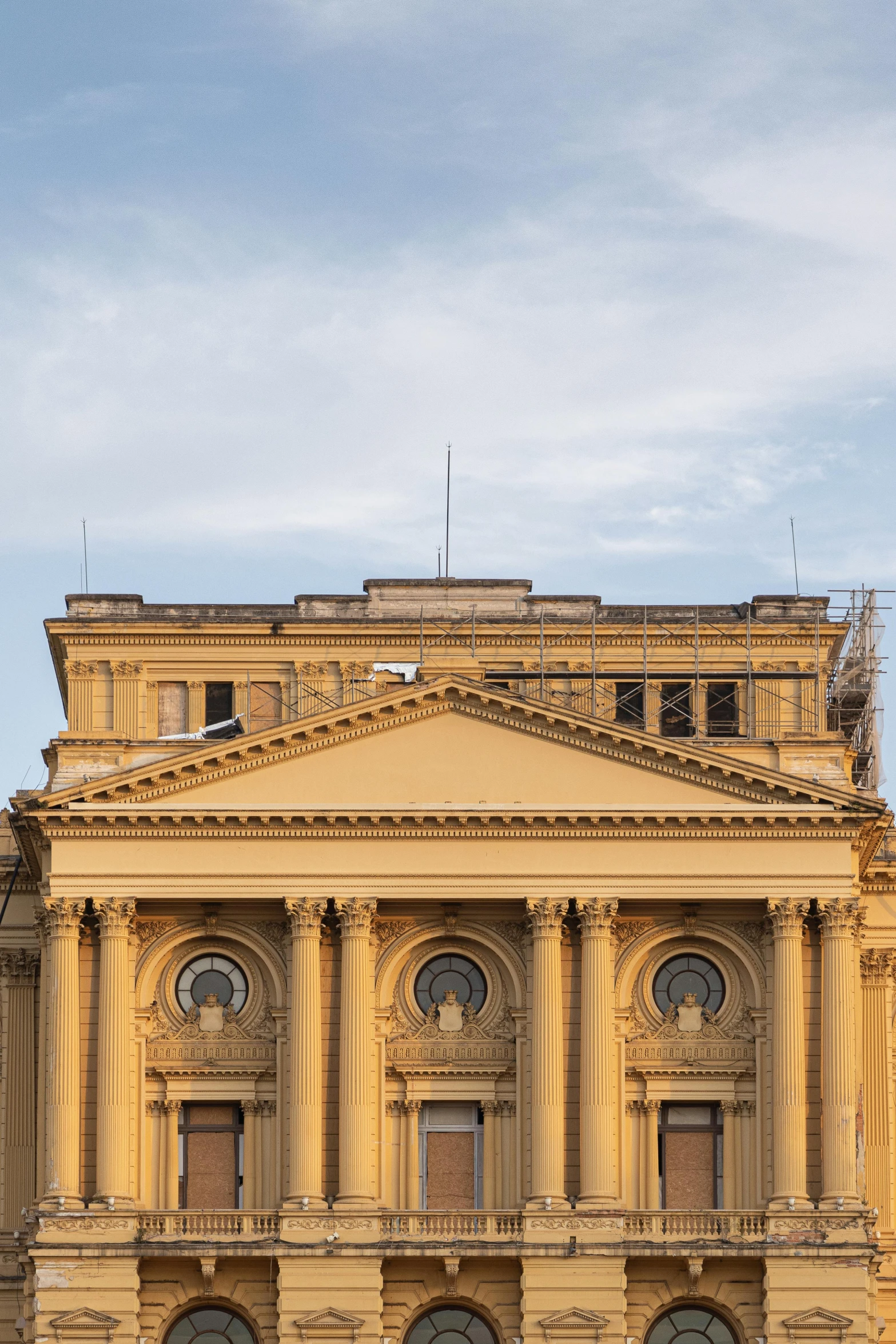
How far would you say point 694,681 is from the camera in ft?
271

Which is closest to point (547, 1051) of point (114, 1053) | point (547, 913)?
point (547, 913)

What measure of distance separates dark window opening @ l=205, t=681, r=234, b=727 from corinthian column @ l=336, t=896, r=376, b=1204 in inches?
525

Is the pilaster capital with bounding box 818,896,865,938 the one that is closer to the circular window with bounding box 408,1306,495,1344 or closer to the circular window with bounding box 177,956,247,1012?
the circular window with bounding box 408,1306,495,1344

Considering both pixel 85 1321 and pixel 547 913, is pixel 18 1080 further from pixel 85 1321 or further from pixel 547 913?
pixel 547 913

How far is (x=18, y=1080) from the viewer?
80.3 meters

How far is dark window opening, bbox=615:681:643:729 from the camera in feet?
278

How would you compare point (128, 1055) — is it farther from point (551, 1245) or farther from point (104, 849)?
point (551, 1245)

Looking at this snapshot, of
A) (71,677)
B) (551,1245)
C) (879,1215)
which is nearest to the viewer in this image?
(551,1245)

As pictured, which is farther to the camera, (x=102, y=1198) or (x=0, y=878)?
(x=0, y=878)

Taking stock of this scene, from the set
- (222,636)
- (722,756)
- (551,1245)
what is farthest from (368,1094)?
(222,636)

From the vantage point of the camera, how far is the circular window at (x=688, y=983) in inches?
2975

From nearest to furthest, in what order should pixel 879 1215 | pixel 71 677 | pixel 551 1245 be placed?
1. pixel 551 1245
2. pixel 879 1215
3. pixel 71 677

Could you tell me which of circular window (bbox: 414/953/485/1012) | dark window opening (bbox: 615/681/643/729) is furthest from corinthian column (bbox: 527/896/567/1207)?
dark window opening (bbox: 615/681/643/729)

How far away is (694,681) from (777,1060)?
1329 centimetres
